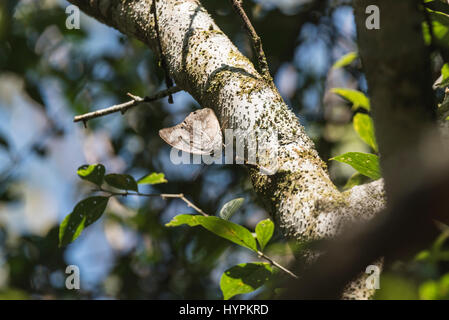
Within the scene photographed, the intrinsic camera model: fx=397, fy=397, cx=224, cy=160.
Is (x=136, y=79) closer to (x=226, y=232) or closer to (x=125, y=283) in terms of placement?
(x=125, y=283)

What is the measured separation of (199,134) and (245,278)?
313 millimetres

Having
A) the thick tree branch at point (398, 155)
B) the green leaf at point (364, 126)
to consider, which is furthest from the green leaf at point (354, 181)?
the thick tree branch at point (398, 155)

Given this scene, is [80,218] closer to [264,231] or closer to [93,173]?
[93,173]

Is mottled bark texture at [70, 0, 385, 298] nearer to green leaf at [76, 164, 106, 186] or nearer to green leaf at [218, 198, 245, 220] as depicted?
green leaf at [218, 198, 245, 220]

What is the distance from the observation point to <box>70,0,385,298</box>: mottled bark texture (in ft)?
1.94

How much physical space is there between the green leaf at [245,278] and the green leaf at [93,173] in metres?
0.46

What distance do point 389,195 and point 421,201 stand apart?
0.11ft

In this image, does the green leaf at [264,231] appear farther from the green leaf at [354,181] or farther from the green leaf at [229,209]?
the green leaf at [354,181]

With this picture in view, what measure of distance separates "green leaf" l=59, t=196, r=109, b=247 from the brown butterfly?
0.35m

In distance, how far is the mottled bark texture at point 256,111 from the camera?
1.94ft

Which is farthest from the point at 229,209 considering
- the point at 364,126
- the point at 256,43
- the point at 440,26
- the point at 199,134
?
the point at 440,26

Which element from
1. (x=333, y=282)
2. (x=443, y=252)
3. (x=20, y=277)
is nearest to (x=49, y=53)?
(x=20, y=277)

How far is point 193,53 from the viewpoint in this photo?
0.85 meters

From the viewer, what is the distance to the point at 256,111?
0.72 m
